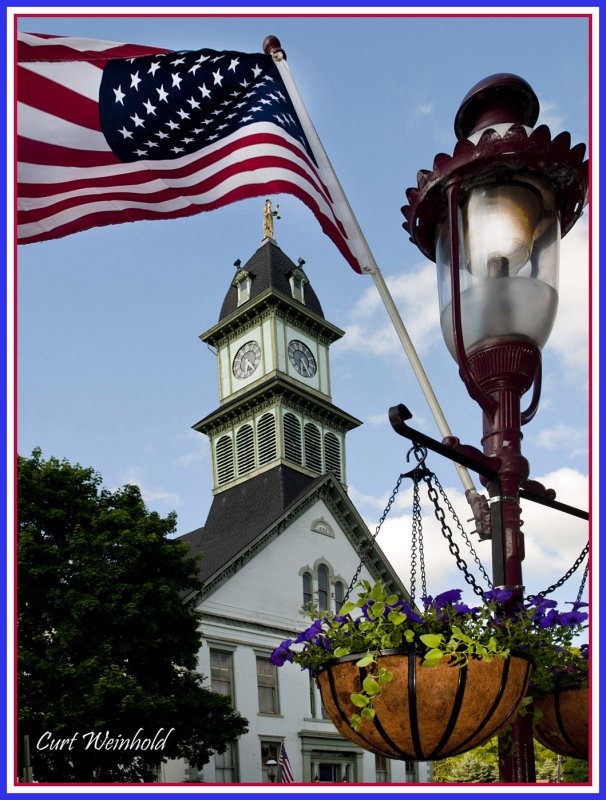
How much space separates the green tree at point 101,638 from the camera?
2003cm

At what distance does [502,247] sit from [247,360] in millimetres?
38096

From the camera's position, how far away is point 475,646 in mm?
3266

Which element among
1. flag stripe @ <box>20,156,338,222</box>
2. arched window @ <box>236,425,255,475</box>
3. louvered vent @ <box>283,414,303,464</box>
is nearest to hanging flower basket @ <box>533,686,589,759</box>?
flag stripe @ <box>20,156,338,222</box>

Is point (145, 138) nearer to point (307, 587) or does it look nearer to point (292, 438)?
point (307, 587)

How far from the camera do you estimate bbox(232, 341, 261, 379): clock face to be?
41.7 meters

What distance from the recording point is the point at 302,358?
42.4m

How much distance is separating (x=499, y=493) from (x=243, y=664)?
28.1m

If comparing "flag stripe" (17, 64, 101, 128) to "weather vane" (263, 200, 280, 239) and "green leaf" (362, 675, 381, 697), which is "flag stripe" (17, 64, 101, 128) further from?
"weather vane" (263, 200, 280, 239)

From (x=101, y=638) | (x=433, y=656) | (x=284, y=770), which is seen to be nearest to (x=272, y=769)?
(x=284, y=770)

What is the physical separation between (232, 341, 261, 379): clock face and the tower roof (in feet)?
7.86

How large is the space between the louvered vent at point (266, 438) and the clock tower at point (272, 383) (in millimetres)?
44

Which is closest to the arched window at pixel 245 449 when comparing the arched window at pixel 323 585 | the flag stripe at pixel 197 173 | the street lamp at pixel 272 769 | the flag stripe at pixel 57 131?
the arched window at pixel 323 585
